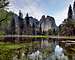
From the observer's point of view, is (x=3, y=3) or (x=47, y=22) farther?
(x=47, y=22)

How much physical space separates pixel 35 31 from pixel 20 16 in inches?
636

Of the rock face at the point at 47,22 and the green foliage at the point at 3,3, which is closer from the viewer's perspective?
the green foliage at the point at 3,3

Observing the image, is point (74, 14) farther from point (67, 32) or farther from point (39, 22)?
point (39, 22)

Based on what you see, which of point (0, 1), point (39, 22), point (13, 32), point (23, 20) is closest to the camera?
point (0, 1)

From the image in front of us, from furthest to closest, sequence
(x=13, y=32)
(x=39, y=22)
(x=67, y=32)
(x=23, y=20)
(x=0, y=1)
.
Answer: (x=39, y=22) → (x=23, y=20) → (x=13, y=32) → (x=67, y=32) → (x=0, y=1)

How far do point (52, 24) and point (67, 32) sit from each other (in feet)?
189

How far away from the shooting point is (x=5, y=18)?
37.0m

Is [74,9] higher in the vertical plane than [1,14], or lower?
higher

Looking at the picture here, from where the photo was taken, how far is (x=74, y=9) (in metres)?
122

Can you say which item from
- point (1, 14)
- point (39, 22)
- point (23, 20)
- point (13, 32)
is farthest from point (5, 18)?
point (39, 22)

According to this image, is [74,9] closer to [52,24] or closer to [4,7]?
[52,24]

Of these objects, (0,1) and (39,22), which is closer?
(0,1)

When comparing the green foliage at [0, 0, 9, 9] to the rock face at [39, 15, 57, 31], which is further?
the rock face at [39, 15, 57, 31]

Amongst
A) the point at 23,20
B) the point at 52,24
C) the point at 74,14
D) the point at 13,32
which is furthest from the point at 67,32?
the point at 52,24
